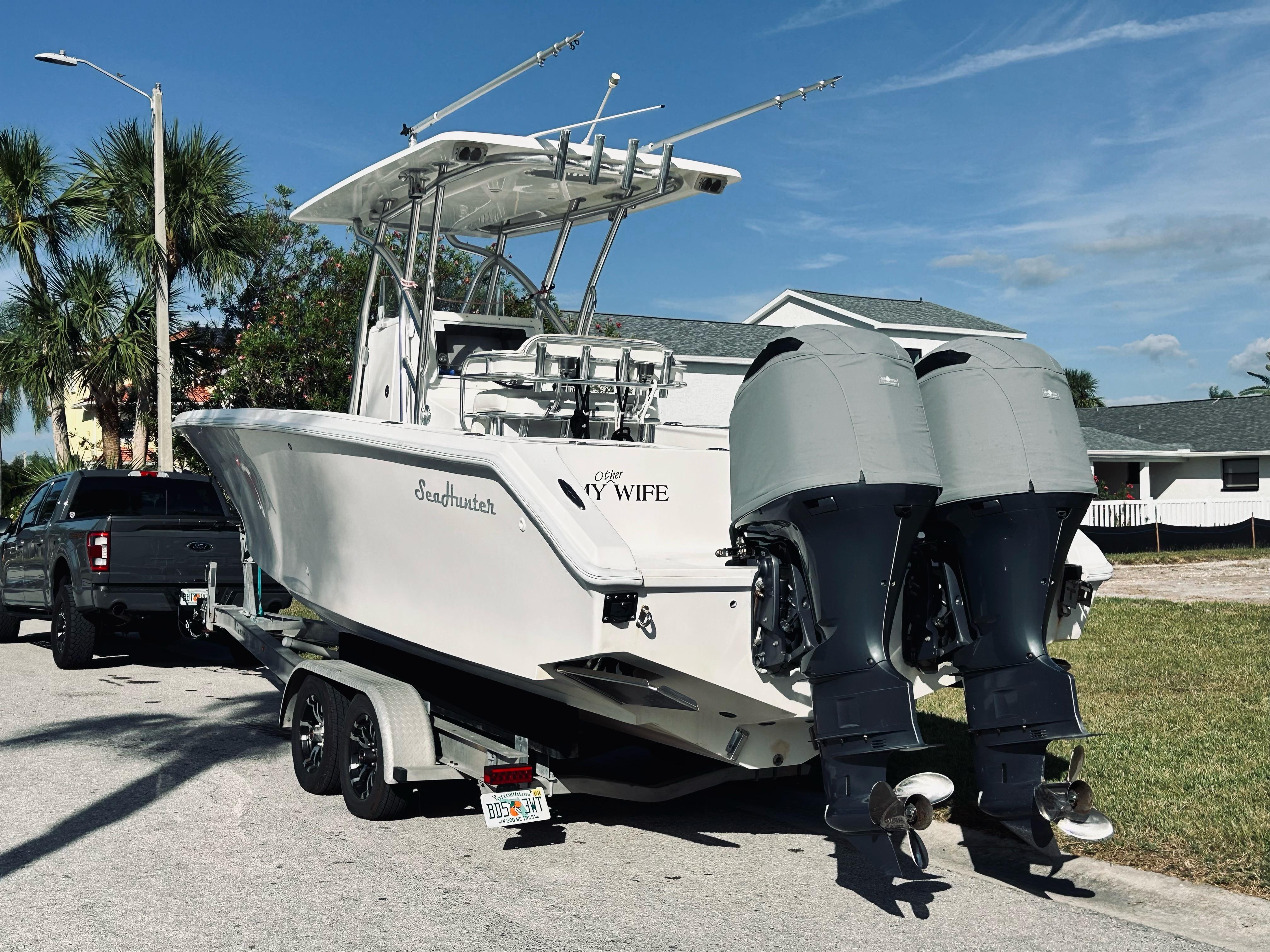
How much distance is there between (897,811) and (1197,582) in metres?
16.8

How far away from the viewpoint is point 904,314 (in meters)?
35.9

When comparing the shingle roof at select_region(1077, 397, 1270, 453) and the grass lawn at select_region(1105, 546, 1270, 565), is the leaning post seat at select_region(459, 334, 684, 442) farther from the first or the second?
the shingle roof at select_region(1077, 397, 1270, 453)

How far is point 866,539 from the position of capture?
4.57 m

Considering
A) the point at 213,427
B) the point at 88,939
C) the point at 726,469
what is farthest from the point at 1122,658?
the point at 88,939

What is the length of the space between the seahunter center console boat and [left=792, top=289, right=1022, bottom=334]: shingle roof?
27.2m

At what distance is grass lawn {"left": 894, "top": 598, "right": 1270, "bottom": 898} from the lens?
225 inches

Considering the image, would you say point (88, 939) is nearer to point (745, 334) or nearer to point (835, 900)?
point (835, 900)

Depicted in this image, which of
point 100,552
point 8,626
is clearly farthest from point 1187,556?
point 8,626

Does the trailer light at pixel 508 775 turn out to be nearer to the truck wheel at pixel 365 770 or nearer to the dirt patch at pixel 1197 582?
the truck wheel at pixel 365 770

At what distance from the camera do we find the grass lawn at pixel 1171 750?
5.70m

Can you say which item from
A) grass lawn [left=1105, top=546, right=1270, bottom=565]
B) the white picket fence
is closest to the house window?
the white picket fence

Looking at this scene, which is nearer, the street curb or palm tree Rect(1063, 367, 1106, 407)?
the street curb

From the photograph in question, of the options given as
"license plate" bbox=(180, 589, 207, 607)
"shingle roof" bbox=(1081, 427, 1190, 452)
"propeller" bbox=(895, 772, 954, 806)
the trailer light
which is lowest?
the trailer light

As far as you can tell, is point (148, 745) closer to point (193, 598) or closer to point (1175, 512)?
point (193, 598)
